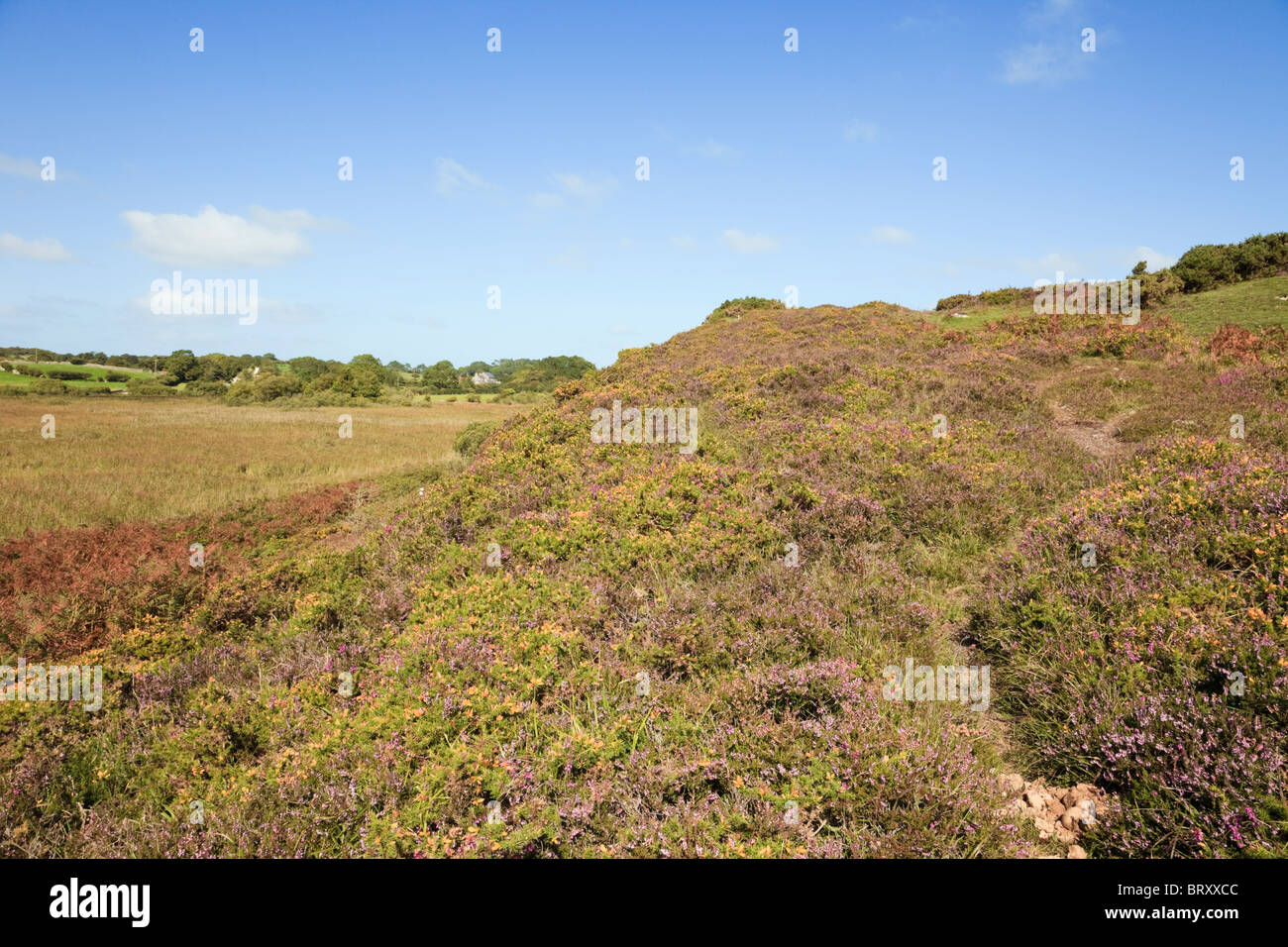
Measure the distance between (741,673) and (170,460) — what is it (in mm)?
28795

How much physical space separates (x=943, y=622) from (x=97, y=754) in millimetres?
8666

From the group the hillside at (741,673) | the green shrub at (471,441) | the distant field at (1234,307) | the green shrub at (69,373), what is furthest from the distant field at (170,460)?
the green shrub at (69,373)

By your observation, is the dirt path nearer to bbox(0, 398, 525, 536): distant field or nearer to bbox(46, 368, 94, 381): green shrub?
bbox(0, 398, 525, 536): distant field

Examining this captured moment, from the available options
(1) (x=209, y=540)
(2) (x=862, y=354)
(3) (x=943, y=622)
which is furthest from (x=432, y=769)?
(2) (x=862, y=354)

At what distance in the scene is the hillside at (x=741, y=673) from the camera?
3.57 metres

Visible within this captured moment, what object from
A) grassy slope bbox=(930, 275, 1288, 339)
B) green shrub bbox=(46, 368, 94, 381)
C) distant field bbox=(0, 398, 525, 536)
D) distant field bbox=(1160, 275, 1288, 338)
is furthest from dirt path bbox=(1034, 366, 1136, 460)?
green shrub bbox=(46, 368, 94, 381)

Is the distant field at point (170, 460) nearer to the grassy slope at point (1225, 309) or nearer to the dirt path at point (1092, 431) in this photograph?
the dirt path at point (1092, 431)

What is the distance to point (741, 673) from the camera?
16.7 feet

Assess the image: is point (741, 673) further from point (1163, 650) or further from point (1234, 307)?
point (1234, 307)

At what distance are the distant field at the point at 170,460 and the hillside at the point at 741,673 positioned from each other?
1011 cm

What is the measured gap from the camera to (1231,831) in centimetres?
291

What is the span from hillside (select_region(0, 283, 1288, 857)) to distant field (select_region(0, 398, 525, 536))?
1011 cm

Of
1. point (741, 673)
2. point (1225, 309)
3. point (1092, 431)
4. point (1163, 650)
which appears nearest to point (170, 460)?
point (741, 673)

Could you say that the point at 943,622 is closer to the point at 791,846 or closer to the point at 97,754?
the point at 791,846
